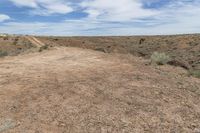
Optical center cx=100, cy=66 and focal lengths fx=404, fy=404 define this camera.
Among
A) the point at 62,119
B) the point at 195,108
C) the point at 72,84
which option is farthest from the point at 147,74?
the point at 62,119

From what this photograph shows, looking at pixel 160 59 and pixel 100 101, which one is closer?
pixel 100 101

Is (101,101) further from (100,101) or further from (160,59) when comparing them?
(160,59)

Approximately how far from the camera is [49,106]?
10828 millimetres

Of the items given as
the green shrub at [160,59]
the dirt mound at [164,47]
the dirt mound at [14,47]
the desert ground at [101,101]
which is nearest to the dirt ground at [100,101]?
the desert ground at [101,101]

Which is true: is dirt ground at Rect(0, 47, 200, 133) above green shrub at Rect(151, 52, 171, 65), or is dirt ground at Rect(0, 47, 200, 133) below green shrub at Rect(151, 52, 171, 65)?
below

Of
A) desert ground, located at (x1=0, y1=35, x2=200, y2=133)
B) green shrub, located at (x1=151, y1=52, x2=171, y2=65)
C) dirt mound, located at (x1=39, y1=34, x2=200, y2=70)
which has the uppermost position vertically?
green shrub, located at (x1=151, y1=52, x2=171, y2=65)

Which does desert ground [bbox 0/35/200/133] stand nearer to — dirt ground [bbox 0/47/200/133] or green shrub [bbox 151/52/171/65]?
dirt ground [bbox 0/47/200/133]

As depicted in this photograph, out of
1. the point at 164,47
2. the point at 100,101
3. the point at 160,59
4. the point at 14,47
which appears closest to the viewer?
the point at 100,101

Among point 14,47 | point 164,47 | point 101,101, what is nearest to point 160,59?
point 101,101

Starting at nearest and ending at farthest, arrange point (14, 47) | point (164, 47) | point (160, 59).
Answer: point (160, 59) → point (14, 47) → point (164, 47)

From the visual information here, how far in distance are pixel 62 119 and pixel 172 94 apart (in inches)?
147

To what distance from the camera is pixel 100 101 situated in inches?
436

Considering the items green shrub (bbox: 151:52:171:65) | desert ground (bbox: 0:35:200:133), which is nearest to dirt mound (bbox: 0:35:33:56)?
green shrub (bbox: 151:52:171:65)

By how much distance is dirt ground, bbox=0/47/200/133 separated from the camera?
9219mm
